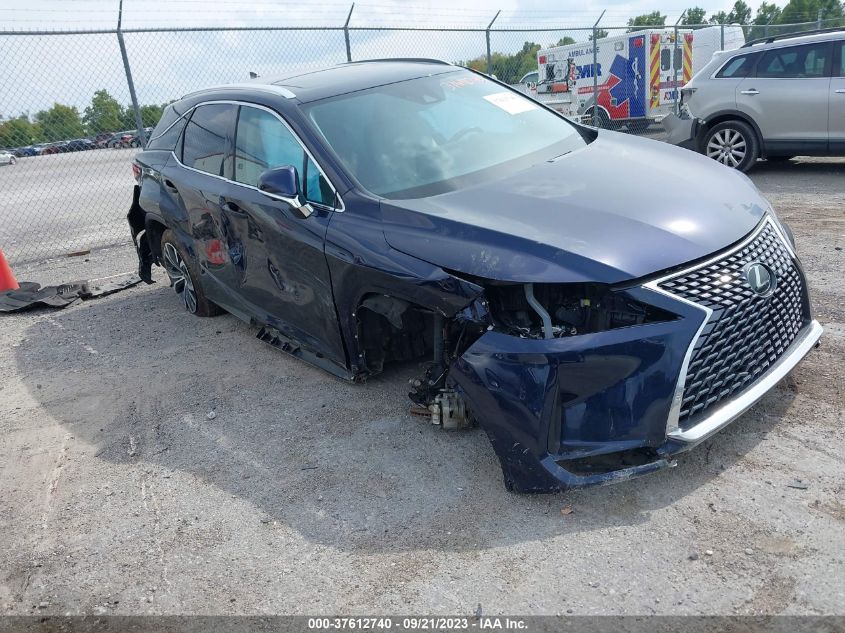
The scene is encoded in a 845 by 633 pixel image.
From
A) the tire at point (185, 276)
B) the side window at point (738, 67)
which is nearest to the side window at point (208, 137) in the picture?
the tire at point (185, 276)

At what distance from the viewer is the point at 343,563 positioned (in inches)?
116

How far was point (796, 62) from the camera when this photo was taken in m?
9.00

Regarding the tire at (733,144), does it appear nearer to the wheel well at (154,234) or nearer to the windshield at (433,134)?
the windshield at (433,134)

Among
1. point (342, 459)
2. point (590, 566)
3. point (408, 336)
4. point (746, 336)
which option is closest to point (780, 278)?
point (746, 336)

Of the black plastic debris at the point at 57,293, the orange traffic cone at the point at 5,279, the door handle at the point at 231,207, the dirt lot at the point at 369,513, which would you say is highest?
the door handle at the point at 231,207

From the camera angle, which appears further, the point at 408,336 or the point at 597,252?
the point at 408,336

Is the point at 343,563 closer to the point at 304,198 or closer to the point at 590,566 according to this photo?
the point at 590,566

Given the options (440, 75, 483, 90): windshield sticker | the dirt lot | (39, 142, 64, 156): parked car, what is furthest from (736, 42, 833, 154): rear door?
(39, 142, 64, 156): parked car

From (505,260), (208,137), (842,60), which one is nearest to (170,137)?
(208,137)

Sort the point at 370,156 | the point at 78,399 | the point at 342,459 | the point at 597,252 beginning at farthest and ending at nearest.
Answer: the point at 78,399 → the point at 370,156 → the point at 342,459 → the point at 597,252

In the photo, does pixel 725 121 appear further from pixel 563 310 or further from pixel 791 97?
pixel 563 310

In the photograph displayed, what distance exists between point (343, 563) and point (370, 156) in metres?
2.14

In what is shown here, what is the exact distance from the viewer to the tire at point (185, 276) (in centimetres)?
567

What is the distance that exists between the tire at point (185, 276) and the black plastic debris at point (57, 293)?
116cm
